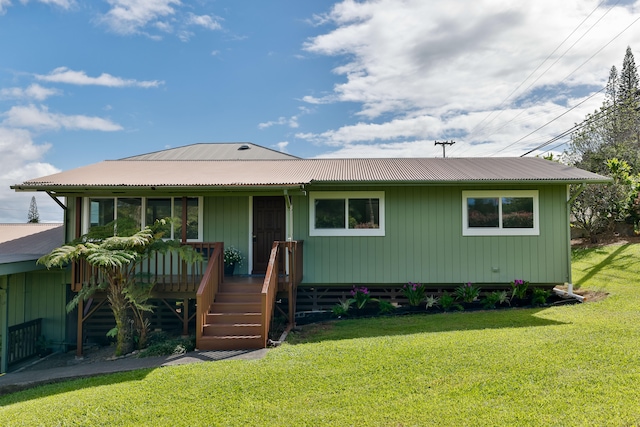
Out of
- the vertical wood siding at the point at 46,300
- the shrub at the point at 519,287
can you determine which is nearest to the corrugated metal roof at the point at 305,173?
the vertical wood siding at the point at 46,300

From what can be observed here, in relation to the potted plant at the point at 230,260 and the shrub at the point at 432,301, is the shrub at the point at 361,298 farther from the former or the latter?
the potted plant at the point at 230,260

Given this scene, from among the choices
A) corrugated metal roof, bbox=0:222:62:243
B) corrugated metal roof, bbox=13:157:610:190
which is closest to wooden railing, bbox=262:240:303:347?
corrugated metal roof, bbox=13:157:610:190

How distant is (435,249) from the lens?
8.99 meters

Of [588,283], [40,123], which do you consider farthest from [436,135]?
[40,123]

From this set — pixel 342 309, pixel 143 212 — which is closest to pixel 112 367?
pixel 143 212

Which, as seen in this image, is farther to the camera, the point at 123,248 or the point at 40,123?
the point at 40,123

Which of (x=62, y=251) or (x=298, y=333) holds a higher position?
(x=62, y=251)

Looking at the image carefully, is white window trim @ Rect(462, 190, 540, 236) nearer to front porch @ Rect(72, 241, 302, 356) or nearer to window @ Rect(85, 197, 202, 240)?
front porch @ Rect(72, 241, 302, 356)

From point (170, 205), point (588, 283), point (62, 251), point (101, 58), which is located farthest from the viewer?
point (101, 58)

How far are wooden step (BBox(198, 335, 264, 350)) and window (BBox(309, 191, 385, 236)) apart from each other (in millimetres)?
3383

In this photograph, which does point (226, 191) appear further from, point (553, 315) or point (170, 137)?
point (170, 137)

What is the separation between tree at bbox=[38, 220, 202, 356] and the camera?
637cm

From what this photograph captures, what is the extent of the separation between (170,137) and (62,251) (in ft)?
42.0

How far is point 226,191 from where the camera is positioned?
786cm
